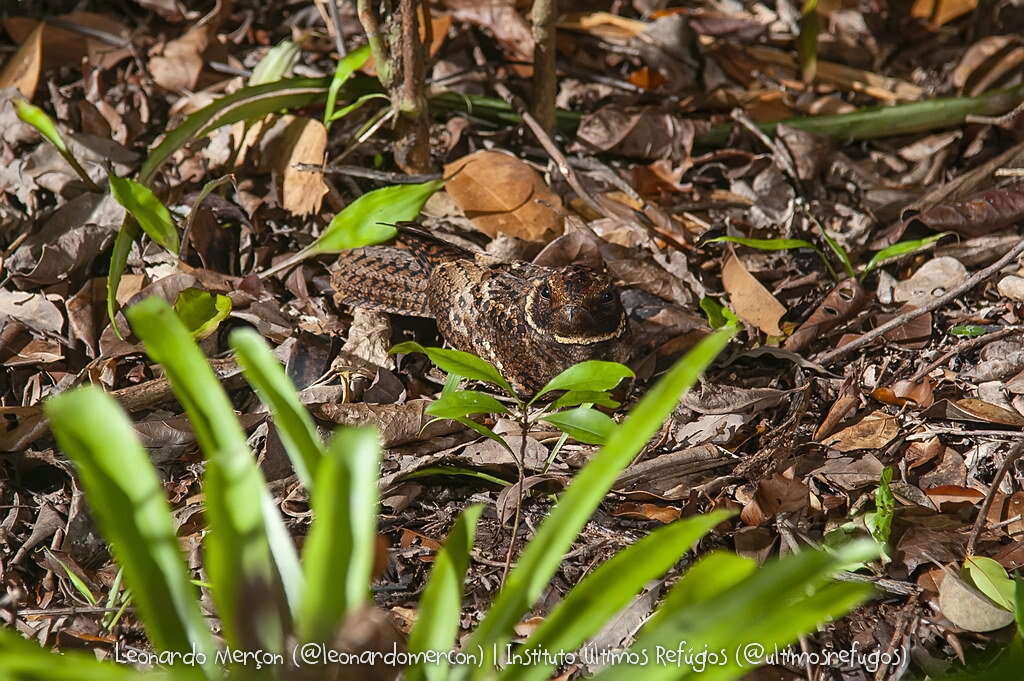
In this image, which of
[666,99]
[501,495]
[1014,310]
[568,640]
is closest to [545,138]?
[666,99]

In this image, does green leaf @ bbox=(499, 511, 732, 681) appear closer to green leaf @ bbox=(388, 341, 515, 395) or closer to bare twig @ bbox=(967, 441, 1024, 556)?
green leaf @ bbox=(388, 341, 515, 395)

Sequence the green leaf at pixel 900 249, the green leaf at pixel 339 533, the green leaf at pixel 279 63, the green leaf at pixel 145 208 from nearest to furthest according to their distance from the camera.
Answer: the green leaf at pixel 339 533
the green leaf at pixel 145 208
the green leaf at pixel 900 249
the green leaf at pixel 279 63

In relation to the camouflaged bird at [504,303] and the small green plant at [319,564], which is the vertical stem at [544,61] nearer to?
the camouflaged bird at [504,303]

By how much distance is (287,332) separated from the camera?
2.73 m

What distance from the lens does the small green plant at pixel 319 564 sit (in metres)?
1.21

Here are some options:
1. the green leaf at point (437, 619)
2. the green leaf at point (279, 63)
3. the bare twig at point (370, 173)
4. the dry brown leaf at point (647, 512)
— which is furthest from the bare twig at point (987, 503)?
A: the green leaf at point (279, 63)

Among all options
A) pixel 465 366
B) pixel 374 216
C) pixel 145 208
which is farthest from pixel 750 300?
pixel 145 208

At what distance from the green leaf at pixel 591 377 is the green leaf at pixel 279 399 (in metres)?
0.79

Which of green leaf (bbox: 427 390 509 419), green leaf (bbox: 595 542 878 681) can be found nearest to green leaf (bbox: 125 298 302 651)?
green leaf (bbox: 595 542 878 681)

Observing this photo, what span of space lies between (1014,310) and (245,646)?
2.56 m

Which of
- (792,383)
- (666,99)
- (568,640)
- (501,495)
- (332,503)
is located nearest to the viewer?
(332,503)

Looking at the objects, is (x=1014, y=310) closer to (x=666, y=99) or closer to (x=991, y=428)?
(x=991, y=428)

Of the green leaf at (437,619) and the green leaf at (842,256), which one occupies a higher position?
the green leaf at (437,619)

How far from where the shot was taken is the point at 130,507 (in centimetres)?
131
